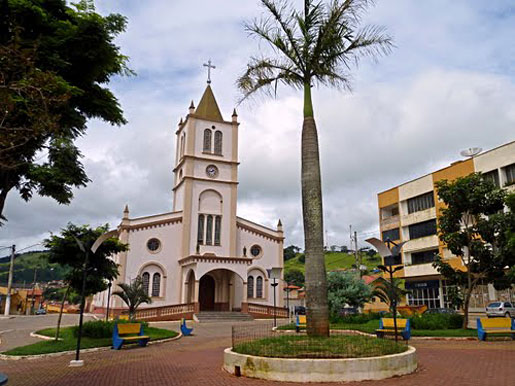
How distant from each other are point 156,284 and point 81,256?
16.8 metres

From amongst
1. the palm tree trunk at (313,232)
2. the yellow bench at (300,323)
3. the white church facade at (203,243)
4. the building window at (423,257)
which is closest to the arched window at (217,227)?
the white church facade at (203,243)

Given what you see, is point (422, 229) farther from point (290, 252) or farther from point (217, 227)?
point (290, 252)

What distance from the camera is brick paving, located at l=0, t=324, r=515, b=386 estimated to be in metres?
8.79

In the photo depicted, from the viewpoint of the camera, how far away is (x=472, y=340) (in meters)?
16.0

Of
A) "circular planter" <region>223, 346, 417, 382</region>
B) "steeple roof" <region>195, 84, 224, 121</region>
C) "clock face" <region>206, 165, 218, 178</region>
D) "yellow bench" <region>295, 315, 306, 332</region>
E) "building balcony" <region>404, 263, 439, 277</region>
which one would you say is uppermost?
"steeple roof" <region>195, 84, 224, 121</region>

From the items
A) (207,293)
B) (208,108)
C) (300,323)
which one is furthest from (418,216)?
(300,323)

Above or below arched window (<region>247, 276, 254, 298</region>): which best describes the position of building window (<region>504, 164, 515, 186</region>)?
above

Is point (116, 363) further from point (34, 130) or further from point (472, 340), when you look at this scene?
point (472, 340)

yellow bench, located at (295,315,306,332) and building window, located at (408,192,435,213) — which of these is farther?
building window, located at (408,192,435,213)

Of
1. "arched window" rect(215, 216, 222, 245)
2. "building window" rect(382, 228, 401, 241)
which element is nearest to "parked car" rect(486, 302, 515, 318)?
"building window" rect(382, 228, 401, 241)

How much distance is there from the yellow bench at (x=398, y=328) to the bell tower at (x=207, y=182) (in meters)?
19.3

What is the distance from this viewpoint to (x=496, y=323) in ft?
52.2

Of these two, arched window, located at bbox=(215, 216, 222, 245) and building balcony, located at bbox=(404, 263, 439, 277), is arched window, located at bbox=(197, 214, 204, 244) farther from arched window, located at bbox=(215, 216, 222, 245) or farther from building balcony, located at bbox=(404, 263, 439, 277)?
building balcony, located at bbox=(404, 263, 439, 277)

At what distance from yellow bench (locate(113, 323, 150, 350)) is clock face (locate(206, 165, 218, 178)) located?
21.2 m
